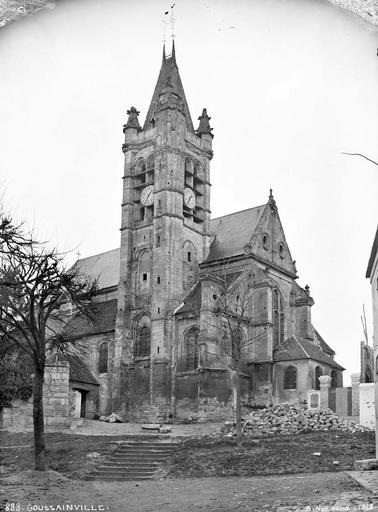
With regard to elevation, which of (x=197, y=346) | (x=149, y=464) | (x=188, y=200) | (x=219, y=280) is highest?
(x=188, y=200)

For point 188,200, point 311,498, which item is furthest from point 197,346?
point 311,498

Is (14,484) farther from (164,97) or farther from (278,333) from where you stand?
(164,97)

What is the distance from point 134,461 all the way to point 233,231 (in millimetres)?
29730

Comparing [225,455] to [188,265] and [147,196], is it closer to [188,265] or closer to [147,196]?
[188,265]

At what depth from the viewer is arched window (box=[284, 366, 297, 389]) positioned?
4381cm

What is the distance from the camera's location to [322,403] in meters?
37.2

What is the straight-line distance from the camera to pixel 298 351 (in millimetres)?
44688

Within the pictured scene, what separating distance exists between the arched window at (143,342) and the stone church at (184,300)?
0.08m

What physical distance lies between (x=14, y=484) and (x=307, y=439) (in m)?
12.2

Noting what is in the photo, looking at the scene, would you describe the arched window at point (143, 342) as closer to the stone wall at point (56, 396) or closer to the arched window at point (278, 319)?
the arched window at point (278, 319)

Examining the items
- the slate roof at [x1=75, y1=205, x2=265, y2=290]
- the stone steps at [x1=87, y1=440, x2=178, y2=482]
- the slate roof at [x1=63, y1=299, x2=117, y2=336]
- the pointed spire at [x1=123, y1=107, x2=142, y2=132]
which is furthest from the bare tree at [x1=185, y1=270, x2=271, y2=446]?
the stone steps at [x1=87, y1=440, x2=178, y2=482]

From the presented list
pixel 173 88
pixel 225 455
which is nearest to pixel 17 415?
pixel 225 455

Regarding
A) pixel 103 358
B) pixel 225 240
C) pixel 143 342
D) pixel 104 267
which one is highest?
pixel 225 240

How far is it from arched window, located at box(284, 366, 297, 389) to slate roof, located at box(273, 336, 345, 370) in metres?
0.68
